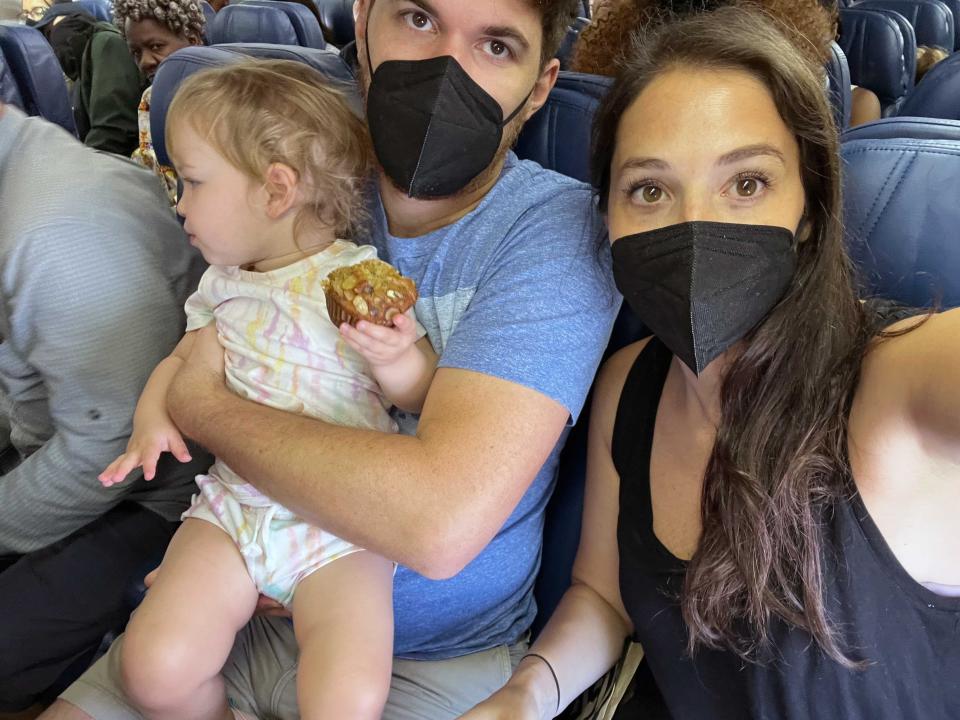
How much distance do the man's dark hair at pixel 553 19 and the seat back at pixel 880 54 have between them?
4.67 m

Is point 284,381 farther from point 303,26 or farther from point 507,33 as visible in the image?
point 303,26

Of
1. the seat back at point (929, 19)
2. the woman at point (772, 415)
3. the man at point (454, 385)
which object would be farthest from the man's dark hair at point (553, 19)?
the seat back at point (929, 19)

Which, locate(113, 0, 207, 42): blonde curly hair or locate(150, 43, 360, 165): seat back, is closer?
locate(150, 43, 360, 165): seat back

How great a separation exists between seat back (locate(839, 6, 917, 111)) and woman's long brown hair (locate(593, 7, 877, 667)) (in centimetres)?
490

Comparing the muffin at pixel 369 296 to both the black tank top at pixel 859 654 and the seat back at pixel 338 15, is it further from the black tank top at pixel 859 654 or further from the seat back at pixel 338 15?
the seat back at pixel 338 15

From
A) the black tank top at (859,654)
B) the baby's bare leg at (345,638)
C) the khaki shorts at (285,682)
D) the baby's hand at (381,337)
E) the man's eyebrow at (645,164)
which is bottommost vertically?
the khaki shorts at (285,682)

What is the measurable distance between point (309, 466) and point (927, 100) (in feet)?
5.56

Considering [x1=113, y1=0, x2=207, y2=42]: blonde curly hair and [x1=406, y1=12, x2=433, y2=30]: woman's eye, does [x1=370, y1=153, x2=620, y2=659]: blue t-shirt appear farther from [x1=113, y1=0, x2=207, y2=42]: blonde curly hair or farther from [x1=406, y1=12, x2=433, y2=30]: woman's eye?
[x1=113, y1=0, x2=207, y2=42]: blonde curly hair

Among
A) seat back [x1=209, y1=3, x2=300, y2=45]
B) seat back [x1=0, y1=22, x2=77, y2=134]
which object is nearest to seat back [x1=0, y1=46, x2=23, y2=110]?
seat back [x1=0, y1=22, x2=77, y2=134]

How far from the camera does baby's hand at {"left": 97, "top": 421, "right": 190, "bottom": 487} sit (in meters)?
1.29

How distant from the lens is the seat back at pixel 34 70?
359cm

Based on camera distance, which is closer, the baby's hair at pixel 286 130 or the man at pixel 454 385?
the man at pixel 454 385

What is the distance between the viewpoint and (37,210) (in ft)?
4.59

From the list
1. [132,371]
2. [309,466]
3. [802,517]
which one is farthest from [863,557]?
[132,371]
